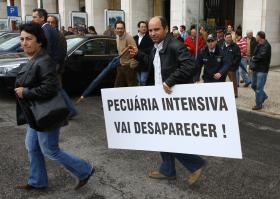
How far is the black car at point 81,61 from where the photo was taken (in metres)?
9.73

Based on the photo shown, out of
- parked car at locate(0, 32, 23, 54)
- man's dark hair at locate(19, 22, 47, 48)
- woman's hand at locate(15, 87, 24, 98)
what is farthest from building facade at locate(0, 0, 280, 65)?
woman's hand at locate(15, 87, 24, 98)

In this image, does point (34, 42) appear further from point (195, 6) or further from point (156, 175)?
point (195, 6)

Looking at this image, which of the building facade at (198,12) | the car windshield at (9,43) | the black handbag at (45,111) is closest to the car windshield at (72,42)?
the car windshield at (9,43)

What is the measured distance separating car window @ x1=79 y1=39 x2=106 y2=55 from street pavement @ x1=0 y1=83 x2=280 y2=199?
3.37m

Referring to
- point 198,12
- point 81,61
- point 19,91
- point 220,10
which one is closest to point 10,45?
point 81,61

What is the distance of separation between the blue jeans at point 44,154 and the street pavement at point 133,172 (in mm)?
166

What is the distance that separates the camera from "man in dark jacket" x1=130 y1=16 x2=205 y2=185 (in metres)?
4.29

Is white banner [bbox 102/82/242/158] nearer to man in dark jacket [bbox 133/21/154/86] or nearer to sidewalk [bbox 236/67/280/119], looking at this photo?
man in dark jacket [bbox 133/21/154/86]

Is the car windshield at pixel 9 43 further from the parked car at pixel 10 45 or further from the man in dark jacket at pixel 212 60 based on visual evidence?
the man in dark jacket at pixel 212 60

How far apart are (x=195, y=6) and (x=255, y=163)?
1504 centimetres

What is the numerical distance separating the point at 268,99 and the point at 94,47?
427cm

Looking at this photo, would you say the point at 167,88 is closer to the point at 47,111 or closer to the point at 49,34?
the point at 47,111

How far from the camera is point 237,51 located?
9.53 meters

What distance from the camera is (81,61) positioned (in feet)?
33.5
